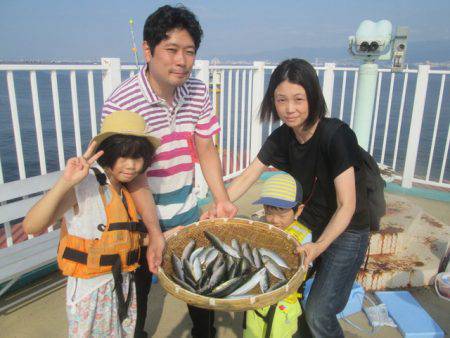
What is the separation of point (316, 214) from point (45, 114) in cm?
1989

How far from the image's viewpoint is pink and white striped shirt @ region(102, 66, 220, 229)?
245 cm

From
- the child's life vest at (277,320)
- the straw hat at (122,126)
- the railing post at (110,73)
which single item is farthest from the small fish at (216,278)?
the railing post at (110,73)

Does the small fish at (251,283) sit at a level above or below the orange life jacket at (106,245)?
below

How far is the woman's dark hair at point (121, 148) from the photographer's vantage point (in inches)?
85.6

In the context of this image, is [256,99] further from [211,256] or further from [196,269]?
[196,269]

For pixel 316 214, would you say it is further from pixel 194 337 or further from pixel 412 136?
pixel 412 136

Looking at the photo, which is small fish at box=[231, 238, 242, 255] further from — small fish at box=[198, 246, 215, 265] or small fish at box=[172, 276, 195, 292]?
small fish at box=[172, 276, 195, 292]

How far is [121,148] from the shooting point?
2.19 meters

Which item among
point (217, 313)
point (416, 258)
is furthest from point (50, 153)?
point (416, 258)

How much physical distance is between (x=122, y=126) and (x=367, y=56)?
4724 mm

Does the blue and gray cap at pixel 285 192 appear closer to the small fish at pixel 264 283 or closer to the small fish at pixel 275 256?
the small fish at pixel 275 256

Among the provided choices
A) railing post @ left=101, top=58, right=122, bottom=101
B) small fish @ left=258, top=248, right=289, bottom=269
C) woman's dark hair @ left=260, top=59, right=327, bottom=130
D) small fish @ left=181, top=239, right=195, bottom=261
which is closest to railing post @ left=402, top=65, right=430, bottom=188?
woman's dark hair @ left=260, top=59, right=327, bottom=130

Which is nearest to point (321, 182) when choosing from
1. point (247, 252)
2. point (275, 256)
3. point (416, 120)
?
point (275, 256)

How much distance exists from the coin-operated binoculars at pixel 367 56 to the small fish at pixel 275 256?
12.9 ft
